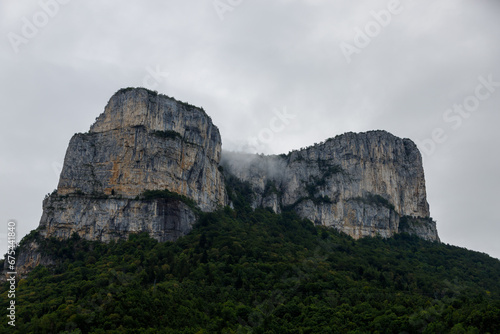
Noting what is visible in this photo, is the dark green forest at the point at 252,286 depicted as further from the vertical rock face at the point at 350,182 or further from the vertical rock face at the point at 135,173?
the vertical rock face at the point at 350,182

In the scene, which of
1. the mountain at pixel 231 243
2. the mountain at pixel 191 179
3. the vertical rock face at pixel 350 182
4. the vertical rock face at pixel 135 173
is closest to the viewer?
the mountain at pixel 231 243

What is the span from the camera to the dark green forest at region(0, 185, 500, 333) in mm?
55438

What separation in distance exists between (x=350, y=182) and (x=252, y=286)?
64.9 meters

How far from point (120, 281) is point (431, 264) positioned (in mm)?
69164

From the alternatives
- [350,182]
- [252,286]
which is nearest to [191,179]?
[252,286]

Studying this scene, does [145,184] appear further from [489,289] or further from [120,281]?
[489,289]

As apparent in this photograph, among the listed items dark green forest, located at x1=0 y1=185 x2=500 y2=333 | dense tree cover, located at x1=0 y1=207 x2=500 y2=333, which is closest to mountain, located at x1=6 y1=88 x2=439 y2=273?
dark green forest, located at x1=0 y1=185 x2=500 y2=333

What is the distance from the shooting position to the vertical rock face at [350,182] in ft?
411

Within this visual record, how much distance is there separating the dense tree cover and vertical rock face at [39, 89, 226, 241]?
13.3ft

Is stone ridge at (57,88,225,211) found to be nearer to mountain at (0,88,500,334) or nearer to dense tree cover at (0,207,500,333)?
mountain at (0,88,500,334)

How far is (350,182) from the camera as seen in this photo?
129125 mm

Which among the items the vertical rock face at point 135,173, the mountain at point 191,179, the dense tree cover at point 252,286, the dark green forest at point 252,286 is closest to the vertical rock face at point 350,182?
the mountain at point 191,179

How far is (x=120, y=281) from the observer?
A: 70562mm

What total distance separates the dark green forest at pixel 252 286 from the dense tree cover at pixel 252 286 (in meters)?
0.20
